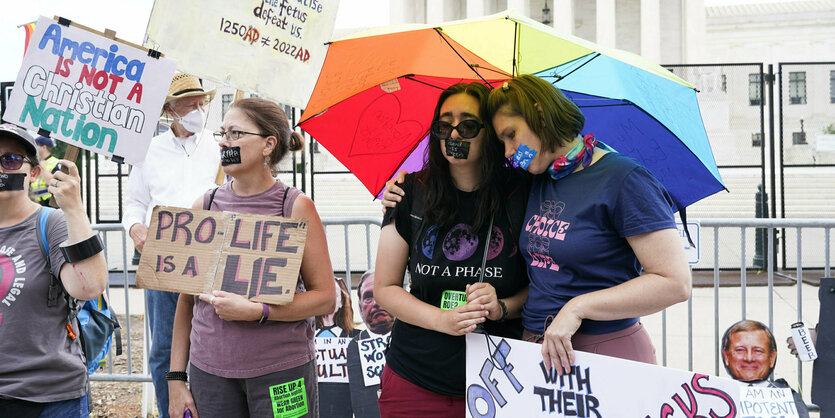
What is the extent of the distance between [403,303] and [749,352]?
2927 millimetres

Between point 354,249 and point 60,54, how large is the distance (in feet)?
45.0

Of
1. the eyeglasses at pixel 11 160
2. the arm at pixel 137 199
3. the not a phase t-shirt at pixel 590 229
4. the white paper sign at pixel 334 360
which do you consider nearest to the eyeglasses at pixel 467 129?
the not a phase t-shirt at pixel 590 229

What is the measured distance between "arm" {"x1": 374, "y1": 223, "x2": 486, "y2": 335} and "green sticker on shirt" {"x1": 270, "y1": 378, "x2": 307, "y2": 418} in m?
0.50

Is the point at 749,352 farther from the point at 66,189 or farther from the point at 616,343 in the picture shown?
the point at 66,189

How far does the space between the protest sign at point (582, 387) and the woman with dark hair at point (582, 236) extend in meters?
0.07

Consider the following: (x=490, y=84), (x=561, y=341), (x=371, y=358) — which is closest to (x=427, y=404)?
(x=561, y=341)

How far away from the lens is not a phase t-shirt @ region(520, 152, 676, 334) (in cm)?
227

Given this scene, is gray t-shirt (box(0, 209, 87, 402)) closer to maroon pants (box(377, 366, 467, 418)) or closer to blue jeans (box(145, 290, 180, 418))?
maroon pants (box(377, 366, 467, 418))

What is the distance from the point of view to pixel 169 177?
14.9ft

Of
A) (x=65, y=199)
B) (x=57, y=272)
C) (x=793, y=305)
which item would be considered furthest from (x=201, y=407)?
(x=793, y=305)

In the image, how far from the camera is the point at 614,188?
2291 mm

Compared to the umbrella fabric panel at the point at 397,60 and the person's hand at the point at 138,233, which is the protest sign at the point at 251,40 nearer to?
the umbrella fabric panel at the point at 397,60

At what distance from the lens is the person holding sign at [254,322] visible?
2.72 meters

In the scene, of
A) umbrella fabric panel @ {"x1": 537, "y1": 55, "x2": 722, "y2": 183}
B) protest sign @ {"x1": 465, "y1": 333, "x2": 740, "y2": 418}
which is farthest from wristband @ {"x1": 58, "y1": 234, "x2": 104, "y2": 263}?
umbrella fabric panel @ {"x1": 537, "y1": 55, "x2": 722, "y2": 183}
